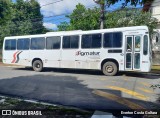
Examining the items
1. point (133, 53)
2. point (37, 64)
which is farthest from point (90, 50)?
point (37, 64)

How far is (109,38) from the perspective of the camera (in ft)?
52.6

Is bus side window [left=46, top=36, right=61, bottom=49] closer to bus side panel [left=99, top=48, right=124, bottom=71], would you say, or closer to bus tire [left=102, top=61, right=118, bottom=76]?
bus side panel [left=99, top=48, right=124, bottom=71]

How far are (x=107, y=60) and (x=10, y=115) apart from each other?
10655mm

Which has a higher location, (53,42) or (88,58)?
(53,42)

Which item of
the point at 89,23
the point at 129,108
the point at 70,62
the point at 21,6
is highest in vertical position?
the point at 21,6

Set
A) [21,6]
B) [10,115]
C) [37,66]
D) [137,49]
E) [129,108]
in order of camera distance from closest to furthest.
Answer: [10,115], [129,108], [137,49], [37,66], [21,6]

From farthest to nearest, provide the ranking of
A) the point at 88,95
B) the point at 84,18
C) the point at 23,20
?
the point at 23,20 → the point at 84,18 → the point at 88,95

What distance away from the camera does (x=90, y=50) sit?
16.6 m

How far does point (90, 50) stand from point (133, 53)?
2814mm

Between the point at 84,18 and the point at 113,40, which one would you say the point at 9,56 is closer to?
the point at 113,40

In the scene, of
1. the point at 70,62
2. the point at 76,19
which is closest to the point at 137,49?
the point at 70,62

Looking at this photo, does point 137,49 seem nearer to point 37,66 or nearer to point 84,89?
point 84,89

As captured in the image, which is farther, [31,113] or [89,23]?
[89,23]

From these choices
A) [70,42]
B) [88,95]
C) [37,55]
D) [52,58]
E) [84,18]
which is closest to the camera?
[88,95]
